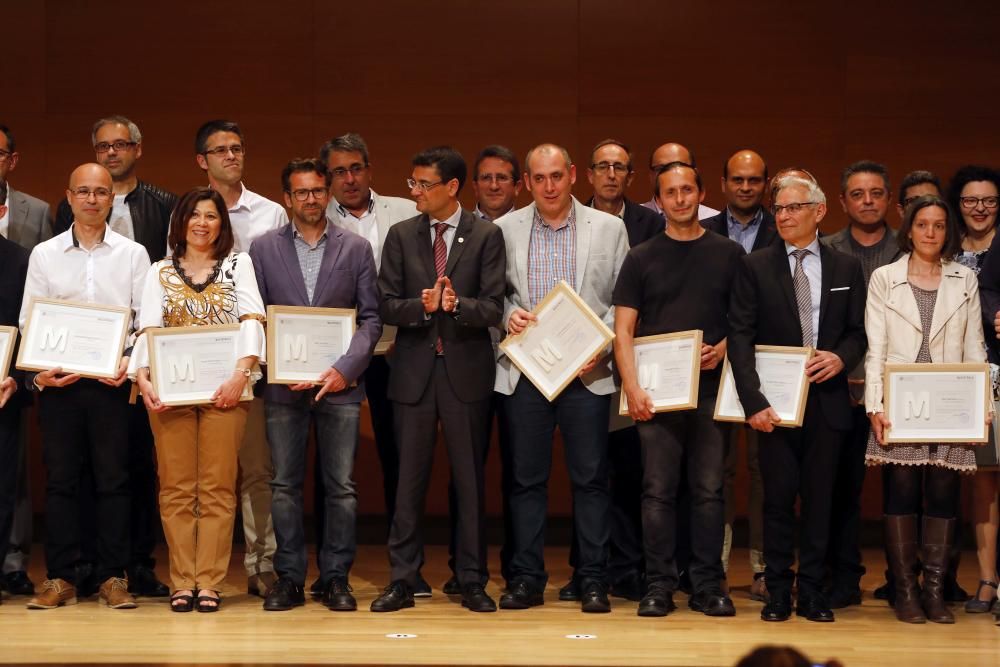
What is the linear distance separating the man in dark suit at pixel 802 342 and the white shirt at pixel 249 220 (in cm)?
196

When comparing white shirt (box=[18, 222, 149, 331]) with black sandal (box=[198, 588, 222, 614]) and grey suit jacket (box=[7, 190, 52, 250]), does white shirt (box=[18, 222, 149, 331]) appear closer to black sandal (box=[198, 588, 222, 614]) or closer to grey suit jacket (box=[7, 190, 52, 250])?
grey suit jacket (box=[7, 190, 52, 250])

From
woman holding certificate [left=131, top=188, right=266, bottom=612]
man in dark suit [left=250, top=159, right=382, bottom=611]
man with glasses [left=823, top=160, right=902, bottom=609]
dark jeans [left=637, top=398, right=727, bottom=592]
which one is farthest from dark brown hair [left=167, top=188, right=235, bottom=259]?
man with glasses [left=823, top=160, right=902, bottom=609]

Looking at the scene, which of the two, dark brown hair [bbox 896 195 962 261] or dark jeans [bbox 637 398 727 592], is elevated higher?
dark brown hair [bbox 896 195 962 261]

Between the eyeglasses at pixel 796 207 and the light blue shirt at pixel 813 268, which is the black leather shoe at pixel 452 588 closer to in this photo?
the light blue shirt at pixel 813 268

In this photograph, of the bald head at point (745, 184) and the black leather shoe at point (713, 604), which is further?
the bald head at point (745, 184)

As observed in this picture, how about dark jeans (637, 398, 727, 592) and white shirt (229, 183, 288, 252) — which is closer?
dark jeans (637, 398, 727, 592)

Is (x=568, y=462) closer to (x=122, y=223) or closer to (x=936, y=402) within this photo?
(x=936, y=402)

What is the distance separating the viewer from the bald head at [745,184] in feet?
17.3

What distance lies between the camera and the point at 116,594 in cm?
475

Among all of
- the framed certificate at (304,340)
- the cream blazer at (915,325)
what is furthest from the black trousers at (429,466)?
the cream blazer at (915,325)

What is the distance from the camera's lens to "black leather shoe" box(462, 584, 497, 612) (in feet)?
15.5

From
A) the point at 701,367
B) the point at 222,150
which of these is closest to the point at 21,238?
the point at 222,150

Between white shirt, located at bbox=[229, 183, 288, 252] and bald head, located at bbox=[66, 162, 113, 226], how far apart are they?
570 mm

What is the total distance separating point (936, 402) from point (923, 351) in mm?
202
